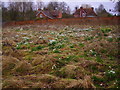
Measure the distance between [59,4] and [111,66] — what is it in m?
68.8

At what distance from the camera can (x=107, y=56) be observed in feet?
20.0

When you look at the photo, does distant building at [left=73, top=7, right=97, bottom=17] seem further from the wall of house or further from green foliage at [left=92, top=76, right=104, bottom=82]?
green foliage at [left=92, top=76, right=104, bottom=82]

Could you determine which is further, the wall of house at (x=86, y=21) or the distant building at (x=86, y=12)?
the distant building at (x=86, y=12)

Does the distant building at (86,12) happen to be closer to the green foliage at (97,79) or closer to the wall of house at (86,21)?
the wall of house at (86,21)

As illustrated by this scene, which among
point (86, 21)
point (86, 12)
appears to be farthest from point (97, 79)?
point (86, 12)

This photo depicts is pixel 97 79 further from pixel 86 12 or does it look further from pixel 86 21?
pixel 86 12

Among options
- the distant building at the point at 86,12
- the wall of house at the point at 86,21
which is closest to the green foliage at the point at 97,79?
the wall of house at the point at 86,21

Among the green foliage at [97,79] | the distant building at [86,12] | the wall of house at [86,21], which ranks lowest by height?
the green foliage at [97,79]

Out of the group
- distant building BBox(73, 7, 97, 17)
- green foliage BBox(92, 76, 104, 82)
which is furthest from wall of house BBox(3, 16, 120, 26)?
distant building BBox(73, 7, 97, 17)

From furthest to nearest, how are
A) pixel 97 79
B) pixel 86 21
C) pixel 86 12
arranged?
pixel 86 12
pixel 86 21
pixel 97 79

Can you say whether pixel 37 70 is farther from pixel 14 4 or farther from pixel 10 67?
pixel 14 4

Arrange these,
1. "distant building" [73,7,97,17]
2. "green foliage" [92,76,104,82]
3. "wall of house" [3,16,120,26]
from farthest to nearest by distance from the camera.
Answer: "distant building" [73,7,97,17] < "wall of house" [3,16,120,26] < "green foliage" [92,76,104,82]

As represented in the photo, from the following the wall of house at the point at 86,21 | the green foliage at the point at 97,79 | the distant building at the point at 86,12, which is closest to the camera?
the green foliage at the point at 97,79

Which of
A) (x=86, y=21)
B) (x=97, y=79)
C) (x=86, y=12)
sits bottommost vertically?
(x=97, y=79)
